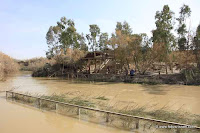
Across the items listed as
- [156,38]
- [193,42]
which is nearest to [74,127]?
[193,42]

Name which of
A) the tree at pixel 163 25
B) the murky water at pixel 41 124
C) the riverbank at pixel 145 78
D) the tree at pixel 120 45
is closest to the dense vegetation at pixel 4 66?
the riverbank at pixel 145 78

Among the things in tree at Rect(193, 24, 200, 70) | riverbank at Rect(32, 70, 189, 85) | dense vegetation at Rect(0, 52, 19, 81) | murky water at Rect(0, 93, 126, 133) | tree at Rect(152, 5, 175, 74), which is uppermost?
tree at Rect(152, 5, 175, 74)

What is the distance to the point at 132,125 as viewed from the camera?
5465mm

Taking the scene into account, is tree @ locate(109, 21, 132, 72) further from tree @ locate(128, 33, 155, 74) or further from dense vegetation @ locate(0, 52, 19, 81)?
dense vegetation @ locate(0, 52, 19, 81)

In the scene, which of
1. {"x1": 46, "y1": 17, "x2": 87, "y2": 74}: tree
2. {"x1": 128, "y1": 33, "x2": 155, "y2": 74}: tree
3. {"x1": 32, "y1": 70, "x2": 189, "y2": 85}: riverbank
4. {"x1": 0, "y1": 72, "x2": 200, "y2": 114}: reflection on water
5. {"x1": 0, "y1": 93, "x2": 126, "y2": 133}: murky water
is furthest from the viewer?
{"x1": 46, "y1": 17, "x2": 87, "y2": 74}: tree

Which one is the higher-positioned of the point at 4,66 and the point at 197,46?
the point at 197,46

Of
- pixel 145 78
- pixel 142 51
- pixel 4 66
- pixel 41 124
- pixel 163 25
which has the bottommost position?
pixel 41 124

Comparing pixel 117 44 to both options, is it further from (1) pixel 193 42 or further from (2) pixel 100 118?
(2) pixel 100 118

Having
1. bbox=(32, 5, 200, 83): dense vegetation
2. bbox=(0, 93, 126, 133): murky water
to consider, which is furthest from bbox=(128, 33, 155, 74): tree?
bbox=(0, 93, 126, 133): murky water

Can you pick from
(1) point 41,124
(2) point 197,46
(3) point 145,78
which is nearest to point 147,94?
(3) point 145,78

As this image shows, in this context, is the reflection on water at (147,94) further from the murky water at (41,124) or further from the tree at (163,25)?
the tree at (163,25)

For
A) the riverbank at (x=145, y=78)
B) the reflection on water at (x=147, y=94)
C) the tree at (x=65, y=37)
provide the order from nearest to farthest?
the reflection on water at (x=147, y=94), the riverbank at (x=145, y=78), the tree at (x=65, y=37)

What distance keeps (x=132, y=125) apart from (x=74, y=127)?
195cm

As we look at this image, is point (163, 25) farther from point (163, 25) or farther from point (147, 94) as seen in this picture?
point (147, 94)
